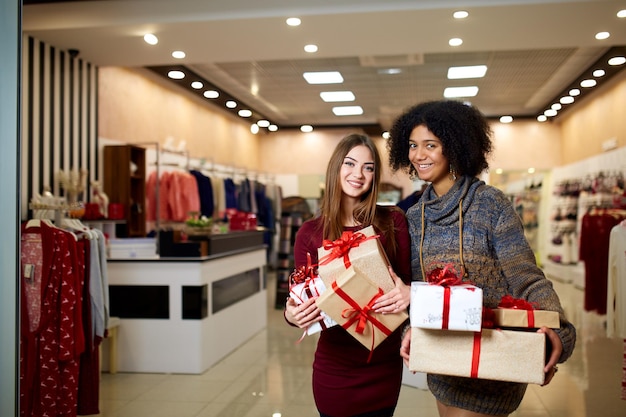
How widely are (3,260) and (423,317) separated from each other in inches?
70.3

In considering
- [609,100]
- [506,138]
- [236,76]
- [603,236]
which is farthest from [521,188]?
[236,76]

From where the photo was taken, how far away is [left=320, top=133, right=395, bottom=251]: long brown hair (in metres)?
2.31

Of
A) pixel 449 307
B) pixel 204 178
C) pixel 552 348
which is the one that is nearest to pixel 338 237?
pixel 449 307

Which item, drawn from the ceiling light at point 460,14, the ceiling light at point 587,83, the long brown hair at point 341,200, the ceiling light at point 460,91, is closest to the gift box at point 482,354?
the long brown hair at point 341,200

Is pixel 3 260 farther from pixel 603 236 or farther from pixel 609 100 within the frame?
pixel 609 100

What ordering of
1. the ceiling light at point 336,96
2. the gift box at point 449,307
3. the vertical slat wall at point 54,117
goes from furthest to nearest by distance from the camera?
the ceiling light at point 336,96 → the vertical slat wall at point 54,117 → the gift box at point 449,307

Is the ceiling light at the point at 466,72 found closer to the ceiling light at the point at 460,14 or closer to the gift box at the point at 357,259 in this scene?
the ceiling light at the point at 460,14

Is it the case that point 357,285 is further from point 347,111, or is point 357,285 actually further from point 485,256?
point 347,111

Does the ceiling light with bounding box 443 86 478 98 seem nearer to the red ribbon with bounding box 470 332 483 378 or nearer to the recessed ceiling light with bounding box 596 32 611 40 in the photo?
the recessed ceiling light with bounding box 596 32 611 40

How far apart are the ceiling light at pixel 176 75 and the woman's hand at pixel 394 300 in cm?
739

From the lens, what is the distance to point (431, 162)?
7.04ft

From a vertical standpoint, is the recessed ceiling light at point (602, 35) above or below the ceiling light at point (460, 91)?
above

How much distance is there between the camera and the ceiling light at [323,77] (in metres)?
8.41

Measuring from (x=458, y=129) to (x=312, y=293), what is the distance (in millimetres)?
710
